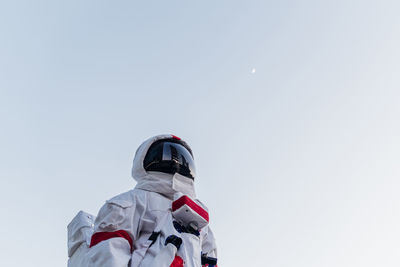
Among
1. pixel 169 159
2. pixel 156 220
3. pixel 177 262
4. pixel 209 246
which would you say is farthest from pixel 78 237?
pixel 177 262

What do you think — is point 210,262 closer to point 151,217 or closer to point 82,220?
point 151,217

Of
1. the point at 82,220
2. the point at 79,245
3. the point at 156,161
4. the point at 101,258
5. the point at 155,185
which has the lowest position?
the point at 101,258

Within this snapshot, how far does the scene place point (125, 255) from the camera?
4.03 meters

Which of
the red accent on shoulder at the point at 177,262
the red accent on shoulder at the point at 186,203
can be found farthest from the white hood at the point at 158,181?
the red accent on shoulder at the point at 177,262

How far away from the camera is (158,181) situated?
5.22 m

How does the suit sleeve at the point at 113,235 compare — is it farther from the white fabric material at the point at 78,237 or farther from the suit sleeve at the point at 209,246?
the suit sleeve at the point at 209,246

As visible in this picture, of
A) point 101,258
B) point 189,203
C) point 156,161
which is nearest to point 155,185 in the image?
point 156,161

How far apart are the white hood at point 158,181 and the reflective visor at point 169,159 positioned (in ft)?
0.24

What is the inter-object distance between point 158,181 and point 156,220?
67cm

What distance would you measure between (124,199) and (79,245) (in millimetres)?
1203

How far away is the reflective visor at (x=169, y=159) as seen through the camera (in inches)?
215

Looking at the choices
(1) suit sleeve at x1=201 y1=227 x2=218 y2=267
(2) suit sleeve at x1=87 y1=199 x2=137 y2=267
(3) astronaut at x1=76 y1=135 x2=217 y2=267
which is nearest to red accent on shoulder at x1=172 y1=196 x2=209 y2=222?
(3) astronaut at x1=76 y1=135 x2=217 y2=267

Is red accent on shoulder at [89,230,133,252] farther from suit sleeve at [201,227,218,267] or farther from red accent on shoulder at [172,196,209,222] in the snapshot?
suit sleeve at [201,227,218,267]

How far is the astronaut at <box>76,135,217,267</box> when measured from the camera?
400 centimetres
